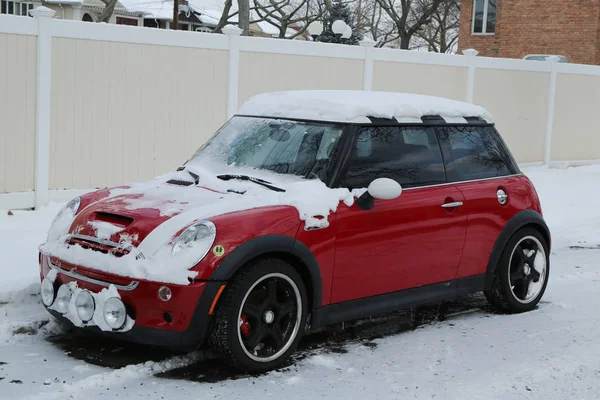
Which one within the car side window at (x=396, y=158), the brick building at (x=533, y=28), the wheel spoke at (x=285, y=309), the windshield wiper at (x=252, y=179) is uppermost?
the brick building at (x=533, y=28)

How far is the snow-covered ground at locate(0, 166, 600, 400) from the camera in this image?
510 cm

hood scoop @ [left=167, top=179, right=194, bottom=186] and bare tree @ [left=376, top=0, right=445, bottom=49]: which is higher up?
bare tree @ [left=376, top=0, right=445, bottom=49]

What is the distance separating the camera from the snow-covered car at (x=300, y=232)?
5152 mm

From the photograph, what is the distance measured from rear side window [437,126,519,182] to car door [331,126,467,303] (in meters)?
0.12

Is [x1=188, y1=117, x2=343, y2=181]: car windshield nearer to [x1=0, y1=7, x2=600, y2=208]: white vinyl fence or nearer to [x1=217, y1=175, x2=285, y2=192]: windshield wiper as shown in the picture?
[x1=217, y1=175, x2=285, y2=192]: windshield wiper

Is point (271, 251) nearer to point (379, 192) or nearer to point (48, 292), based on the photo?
point (379, 192)

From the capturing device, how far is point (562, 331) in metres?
6.70

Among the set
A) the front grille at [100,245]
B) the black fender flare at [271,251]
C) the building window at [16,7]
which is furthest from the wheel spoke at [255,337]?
the building window at [16,7]

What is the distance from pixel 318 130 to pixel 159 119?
5940mm

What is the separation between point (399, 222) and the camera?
611 cm

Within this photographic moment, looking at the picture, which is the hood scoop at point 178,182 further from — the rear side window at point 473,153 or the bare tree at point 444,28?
the bare tree at point 444,28

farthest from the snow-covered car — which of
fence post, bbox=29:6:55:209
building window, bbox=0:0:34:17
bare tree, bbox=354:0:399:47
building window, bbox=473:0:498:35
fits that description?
bare tree, bbox=354:0:399:47

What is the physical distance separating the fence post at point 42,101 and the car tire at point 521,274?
5.73m

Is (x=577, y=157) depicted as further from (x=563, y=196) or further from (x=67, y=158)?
(x=67, y=158)
